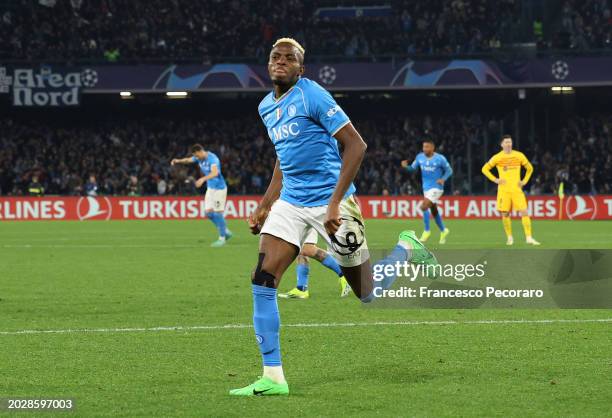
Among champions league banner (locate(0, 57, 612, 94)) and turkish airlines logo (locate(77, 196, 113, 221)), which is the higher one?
champions league banner (locate(0, 57, 612, 94))

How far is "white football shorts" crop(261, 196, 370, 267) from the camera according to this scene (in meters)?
7.13

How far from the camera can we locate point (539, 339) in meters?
9.23

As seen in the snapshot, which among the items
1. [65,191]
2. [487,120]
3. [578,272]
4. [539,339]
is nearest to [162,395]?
[539,339]

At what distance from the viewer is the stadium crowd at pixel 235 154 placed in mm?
40562

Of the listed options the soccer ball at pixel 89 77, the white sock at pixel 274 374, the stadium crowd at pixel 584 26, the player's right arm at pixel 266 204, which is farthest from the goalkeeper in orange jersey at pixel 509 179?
the soccer ball at pixel 89 77

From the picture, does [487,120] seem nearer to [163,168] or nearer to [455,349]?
Answer: [163,168]

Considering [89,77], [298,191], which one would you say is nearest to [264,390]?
[298,191]

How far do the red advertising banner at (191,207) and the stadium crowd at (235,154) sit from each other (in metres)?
2.35

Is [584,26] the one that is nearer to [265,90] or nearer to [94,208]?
[265,90]

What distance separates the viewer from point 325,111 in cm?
701

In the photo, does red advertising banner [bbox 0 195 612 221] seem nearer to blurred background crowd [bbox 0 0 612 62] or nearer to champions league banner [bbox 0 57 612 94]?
champions league banner [bbox 0 57 612 94]

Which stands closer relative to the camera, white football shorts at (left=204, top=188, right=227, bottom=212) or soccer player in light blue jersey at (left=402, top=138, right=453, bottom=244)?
white football shorts at (left=204, top=188, right=227, bottom=212)

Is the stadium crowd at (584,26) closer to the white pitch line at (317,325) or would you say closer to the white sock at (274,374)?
the white pitch line at (317,325)

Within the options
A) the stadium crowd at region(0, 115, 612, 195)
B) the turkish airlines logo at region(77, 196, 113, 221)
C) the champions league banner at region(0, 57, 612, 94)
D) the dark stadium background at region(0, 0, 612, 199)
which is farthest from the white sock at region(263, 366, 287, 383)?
the champions league banner at region(0, 57, 612, 94)
